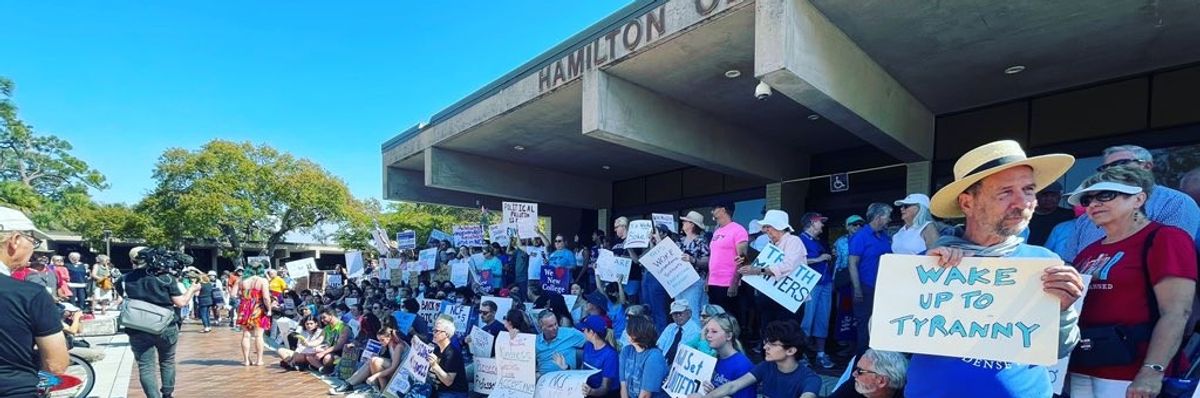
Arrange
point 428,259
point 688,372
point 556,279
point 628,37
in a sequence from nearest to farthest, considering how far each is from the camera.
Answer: point 688,372 < point 628,37 < point 556,279 < point 428,259

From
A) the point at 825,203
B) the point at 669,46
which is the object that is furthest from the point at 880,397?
the point at 825,203

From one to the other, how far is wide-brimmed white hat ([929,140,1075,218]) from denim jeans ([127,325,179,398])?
6.33m

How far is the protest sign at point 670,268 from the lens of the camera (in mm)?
6090

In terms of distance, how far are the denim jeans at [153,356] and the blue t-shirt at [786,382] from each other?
17.2 ft

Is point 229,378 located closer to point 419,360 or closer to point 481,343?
point 419,360

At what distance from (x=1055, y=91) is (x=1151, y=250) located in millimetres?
6735

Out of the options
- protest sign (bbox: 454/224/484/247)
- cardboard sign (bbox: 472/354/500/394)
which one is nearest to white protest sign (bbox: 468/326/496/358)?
cardboard sign (bbox: 472/354/500/394)

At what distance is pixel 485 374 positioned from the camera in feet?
21.2

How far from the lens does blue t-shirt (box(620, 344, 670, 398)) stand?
4.63m

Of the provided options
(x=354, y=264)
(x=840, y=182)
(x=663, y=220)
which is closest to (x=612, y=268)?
(x=663, y=220)

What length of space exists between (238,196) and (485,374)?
38.9 metres

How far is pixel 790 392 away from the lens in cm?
365

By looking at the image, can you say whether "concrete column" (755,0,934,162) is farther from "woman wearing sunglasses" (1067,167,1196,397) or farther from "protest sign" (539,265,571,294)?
"protest sign" (539,265,571,294)

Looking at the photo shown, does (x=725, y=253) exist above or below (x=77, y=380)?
above
